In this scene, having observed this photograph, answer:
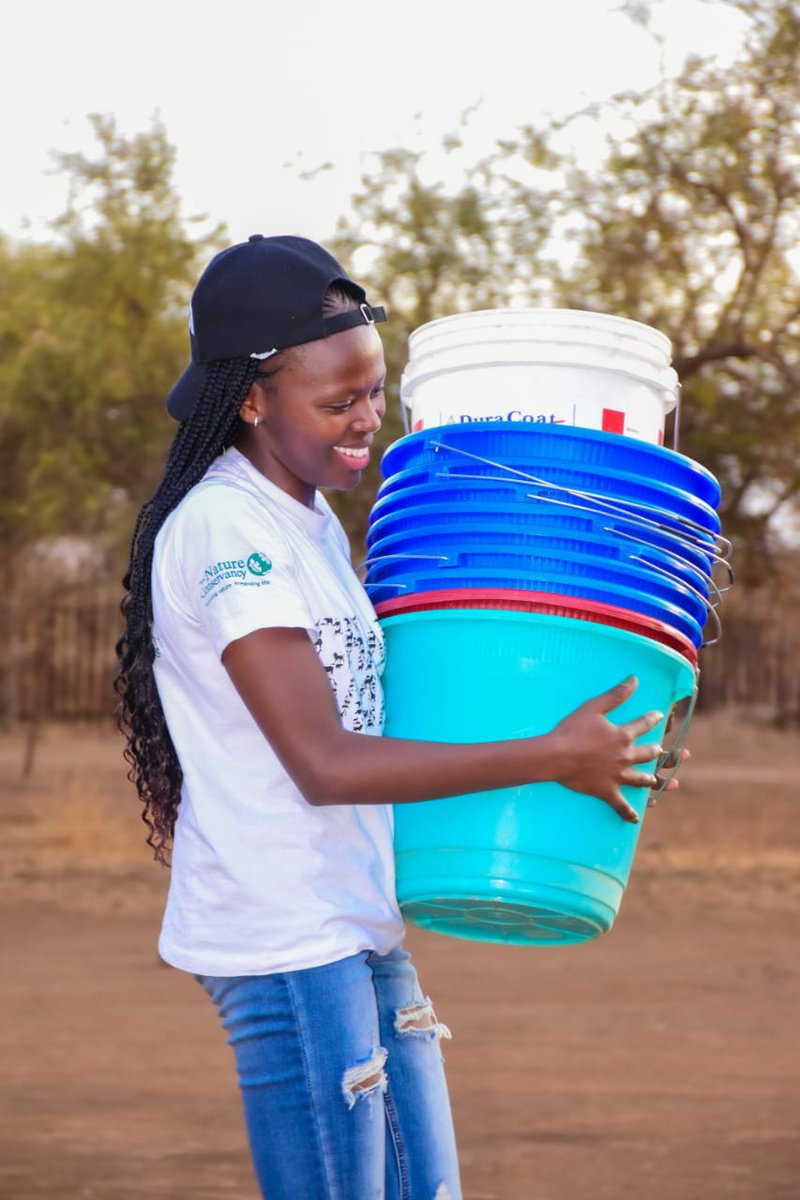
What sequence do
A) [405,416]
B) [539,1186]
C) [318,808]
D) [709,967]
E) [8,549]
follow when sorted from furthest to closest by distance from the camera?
1. [8,549]
2. [709,967]
3. [539,1186]
4. [405,416]
5. [318,808]

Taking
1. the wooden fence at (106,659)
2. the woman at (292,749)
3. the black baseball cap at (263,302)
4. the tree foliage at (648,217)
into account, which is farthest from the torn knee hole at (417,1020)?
the wooden fence at (106,659)

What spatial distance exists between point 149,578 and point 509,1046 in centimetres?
432

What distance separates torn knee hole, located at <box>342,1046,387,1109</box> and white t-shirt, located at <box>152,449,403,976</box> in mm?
129

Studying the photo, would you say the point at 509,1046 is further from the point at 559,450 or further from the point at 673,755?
the point at 559,450

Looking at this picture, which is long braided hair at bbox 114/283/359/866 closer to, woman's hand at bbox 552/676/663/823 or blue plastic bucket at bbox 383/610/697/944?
blue plastic bucket at bbox 383/610/697/944

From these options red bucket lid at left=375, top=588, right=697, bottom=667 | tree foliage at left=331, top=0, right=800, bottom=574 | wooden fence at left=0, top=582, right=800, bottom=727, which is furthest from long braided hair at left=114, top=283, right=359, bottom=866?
wooden fence at left=0, top=582, right=800, bottom=727

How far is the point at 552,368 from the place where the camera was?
2236 mm

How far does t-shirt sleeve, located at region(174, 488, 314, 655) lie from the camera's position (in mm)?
1854

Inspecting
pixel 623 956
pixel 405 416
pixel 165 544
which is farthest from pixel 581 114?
pixel 165 544

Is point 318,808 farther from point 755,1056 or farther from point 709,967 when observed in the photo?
point 709,967

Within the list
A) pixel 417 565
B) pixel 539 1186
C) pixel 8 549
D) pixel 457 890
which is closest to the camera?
pixel 457 890

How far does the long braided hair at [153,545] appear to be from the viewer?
6.70ft

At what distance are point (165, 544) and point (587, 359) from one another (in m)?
0.66

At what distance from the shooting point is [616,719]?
2121mm
